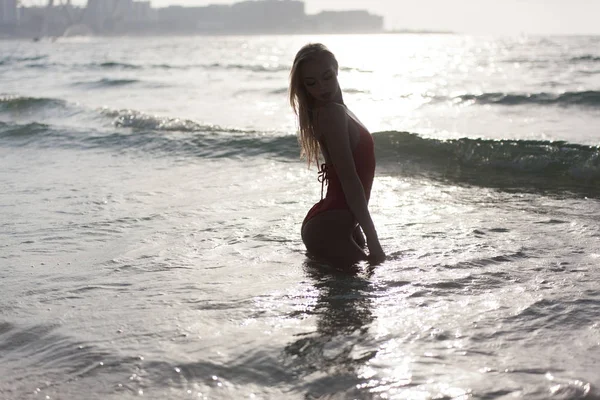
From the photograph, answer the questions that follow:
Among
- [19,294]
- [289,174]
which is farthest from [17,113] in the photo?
[19,294]

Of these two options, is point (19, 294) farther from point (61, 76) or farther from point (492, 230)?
point (61, 76)

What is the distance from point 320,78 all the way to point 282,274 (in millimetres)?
1081

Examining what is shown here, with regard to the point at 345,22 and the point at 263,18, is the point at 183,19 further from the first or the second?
the point at 345,22

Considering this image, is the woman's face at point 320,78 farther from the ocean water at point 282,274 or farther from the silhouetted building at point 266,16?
the silhouetted building at point 266,16

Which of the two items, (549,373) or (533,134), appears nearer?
(549,373)

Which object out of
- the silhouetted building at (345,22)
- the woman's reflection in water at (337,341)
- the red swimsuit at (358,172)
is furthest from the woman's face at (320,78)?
the silhouetted building at (345,22)

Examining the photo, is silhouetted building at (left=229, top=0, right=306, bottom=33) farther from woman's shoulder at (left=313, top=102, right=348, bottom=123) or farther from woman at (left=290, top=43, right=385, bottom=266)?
woman's shoulder at (left=313, top=102, right=348, bottom=123)

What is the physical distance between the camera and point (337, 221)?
4.04 meters

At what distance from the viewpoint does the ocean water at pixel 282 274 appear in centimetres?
274

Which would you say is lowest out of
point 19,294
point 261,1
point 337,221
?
point 19,294

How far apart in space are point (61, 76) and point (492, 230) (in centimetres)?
2358

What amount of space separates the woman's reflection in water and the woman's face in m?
0.96

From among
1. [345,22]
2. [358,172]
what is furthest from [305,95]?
[345,22]

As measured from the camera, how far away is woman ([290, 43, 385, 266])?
381 centimetres
